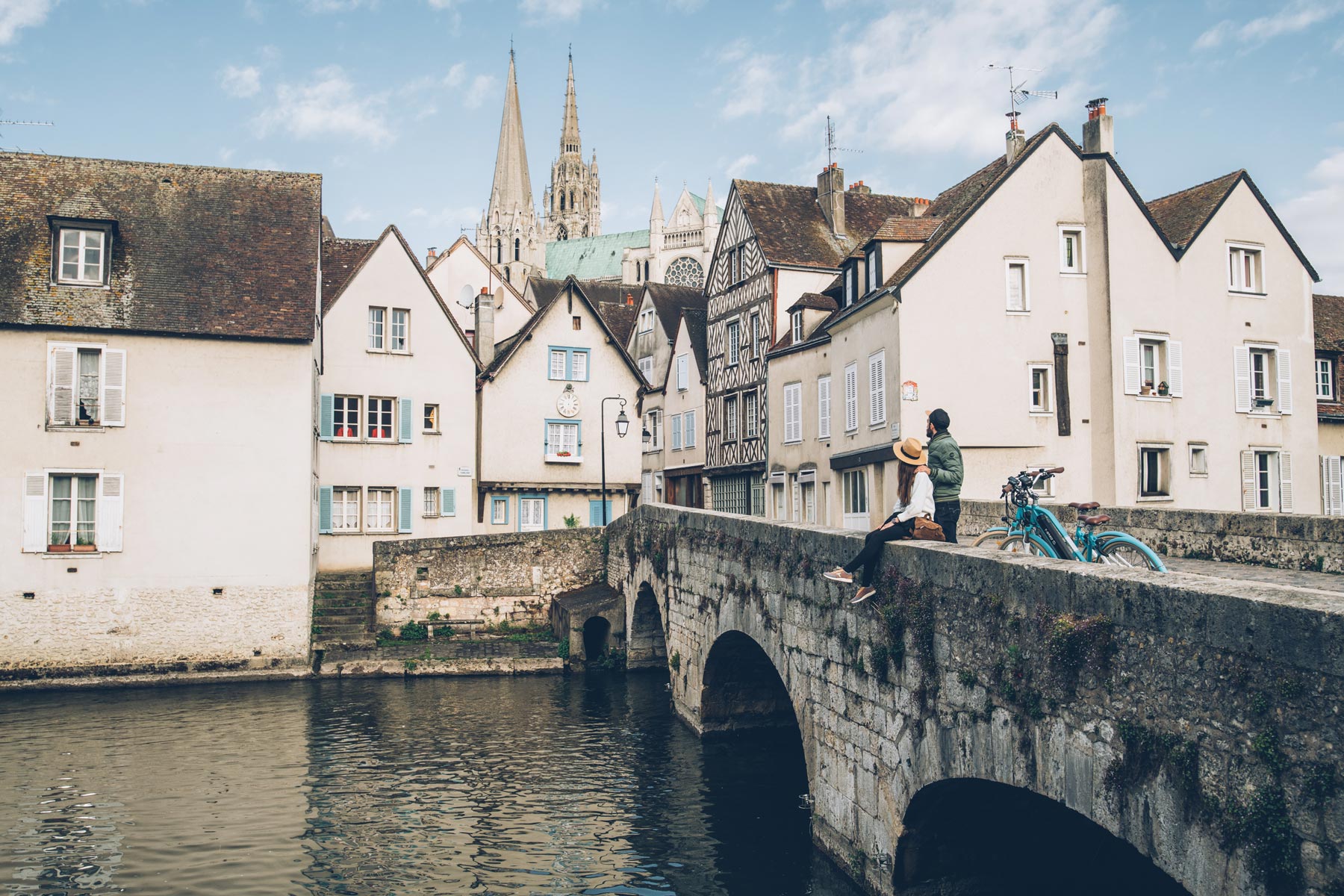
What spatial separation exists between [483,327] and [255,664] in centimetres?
1430

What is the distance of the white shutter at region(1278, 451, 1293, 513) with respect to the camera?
896 inches

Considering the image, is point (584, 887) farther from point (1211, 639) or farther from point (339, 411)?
point (339, 411)

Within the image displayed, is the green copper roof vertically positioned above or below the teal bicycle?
above

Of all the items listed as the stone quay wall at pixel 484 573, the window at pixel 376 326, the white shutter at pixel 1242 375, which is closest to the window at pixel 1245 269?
the white shutter at pixel 1242 375

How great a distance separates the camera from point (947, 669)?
7375 mm

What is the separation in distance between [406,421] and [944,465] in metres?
21.0

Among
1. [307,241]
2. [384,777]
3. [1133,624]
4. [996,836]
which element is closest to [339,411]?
[307,241]

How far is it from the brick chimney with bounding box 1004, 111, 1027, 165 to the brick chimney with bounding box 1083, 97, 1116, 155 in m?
1.31

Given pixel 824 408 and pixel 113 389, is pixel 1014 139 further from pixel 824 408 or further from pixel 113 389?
pixel 113 389

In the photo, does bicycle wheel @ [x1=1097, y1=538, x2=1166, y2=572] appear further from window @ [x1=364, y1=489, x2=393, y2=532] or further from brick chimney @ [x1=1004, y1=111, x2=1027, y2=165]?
window @ [x1=364, y1=489, x2=393, y2=532]

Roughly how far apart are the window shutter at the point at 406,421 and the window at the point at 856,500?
461 inches

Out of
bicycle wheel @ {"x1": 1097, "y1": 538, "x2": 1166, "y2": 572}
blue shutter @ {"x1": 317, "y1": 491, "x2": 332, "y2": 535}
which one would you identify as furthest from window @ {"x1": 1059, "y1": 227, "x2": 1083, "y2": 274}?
blue shutter @ {"x1": 317, "y1": 491, "x2": 332, "y2": 535}

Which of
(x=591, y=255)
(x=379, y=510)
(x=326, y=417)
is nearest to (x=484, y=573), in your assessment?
(x=379, y=510)

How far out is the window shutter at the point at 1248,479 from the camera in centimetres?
2223
